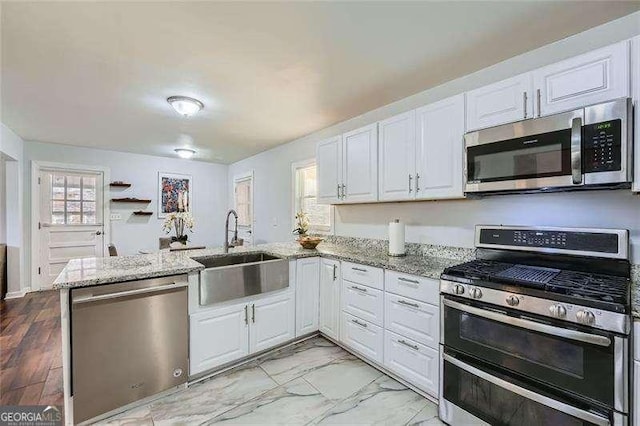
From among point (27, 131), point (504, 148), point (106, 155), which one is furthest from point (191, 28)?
point (106, 155)

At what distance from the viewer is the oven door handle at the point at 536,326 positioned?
1.27m

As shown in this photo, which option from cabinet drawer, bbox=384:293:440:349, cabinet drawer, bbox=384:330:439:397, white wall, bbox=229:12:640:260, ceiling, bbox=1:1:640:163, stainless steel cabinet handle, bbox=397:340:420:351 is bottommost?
cabinet drawer, bbox=384:330:439:397

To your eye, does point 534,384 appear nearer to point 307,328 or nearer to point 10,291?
point 307,328

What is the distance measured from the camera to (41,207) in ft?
15.8

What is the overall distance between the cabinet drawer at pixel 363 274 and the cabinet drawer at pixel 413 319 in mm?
140

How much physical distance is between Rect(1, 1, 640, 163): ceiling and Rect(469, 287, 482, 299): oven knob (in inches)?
62.4

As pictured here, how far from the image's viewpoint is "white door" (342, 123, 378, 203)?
278 cm

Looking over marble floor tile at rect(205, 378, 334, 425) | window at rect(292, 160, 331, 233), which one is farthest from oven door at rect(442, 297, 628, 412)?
window at rect(292, 160, 331, 233)

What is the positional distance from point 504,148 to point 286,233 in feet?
11.0

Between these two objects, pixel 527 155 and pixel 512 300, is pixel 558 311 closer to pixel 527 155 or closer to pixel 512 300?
pixel 512 300

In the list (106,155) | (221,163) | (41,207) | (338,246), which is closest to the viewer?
(338,246)

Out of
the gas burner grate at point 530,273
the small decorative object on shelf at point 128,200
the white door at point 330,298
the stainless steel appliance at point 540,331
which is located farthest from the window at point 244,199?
the gas burner grate at point 530,273

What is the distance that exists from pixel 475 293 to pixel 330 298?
4.84 feet

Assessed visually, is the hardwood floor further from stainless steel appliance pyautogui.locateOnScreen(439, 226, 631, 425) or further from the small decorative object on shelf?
stainless steel appliance pyautogui.locateOnScreen(439, 226, 631, 425)
